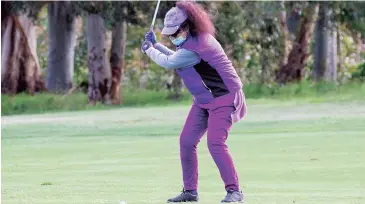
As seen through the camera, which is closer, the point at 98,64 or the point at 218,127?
the point at 218,127

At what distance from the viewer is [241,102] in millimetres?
9805

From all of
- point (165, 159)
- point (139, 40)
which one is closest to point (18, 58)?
point (139, 40)

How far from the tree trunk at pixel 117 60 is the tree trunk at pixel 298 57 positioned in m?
6.66

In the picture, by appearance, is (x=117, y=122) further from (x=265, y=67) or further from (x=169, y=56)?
(x=169, y=56)

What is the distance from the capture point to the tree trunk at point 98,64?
3766 centimetres

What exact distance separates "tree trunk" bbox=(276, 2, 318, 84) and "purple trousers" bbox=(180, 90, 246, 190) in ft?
110

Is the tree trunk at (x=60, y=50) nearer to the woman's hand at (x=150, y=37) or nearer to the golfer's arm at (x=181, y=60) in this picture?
the woman's hand at (x=150, y=37)

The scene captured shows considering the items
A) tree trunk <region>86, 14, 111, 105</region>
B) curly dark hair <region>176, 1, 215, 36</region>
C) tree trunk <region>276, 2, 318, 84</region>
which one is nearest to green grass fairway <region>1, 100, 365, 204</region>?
curly dark hair <region>176, 1, 215, 36</region>

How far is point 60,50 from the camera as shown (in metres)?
46.5

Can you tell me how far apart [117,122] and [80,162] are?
11.8m

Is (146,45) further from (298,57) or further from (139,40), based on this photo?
(139,40)

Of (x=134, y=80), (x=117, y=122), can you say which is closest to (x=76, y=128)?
(x=117, y=122)

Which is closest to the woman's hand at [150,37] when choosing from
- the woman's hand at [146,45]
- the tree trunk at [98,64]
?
the woman's hand at [146,45]

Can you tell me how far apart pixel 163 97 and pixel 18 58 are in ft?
20.0
